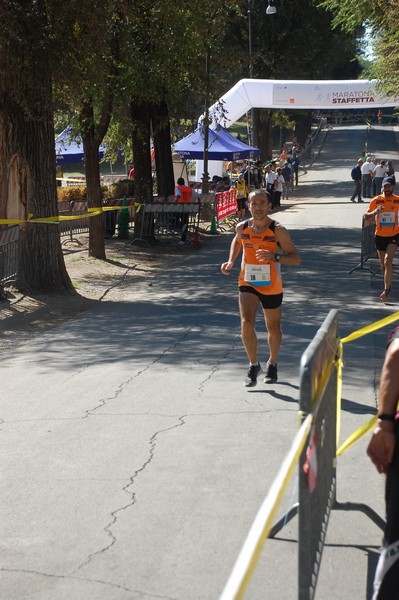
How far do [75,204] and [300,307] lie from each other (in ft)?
52.5

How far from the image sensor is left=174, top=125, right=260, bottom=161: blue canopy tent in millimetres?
35344

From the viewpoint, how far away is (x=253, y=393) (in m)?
9.02

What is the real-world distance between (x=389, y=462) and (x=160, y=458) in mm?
3187

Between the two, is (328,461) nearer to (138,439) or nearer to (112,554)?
(112,554)

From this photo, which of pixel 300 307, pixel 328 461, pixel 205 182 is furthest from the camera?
pixel 205 182

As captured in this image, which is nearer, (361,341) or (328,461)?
(328,461)

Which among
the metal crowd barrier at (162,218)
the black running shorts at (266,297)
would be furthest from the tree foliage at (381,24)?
the black running shorts at (266,297)

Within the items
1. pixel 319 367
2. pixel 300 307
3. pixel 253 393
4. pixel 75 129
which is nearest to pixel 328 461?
pixel 319 367

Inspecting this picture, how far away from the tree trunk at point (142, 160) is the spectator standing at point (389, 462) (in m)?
21.9

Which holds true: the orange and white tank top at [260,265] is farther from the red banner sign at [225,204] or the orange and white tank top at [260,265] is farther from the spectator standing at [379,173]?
the spectator standing at [379,173]

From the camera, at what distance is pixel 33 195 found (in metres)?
16.9

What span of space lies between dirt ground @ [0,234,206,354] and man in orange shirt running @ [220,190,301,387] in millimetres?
4225

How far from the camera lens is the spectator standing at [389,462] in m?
3.84

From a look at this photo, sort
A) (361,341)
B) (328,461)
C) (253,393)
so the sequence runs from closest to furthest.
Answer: (328,461) → (253,393) → (361,341)
